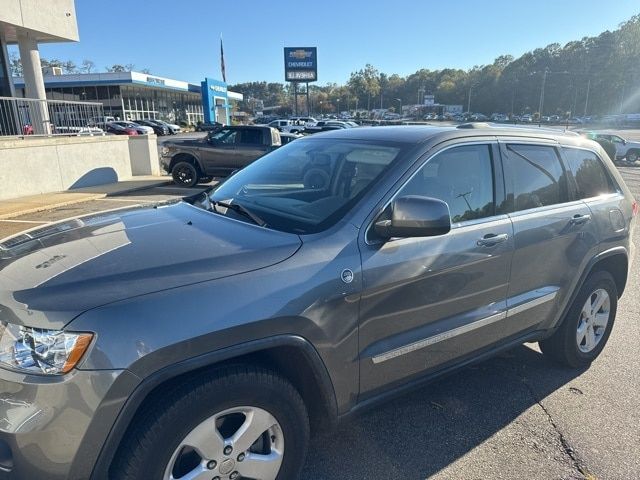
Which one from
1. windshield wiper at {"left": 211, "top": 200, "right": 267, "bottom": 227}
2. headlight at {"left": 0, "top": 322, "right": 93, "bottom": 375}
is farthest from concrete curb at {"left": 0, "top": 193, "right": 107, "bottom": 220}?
headlight at {"left": 0, "top": 322, "right": 93, "bottom": 375}

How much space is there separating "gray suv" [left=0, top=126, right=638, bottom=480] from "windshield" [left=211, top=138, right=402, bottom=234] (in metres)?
0.02

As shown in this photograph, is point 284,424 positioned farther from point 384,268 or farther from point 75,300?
point 75,300

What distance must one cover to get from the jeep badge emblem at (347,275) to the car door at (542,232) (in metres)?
1.28

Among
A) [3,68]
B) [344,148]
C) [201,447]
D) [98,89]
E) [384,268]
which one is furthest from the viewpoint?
[98,89]

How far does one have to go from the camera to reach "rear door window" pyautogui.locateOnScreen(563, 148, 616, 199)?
346cm

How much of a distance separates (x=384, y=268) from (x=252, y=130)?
38.3ft

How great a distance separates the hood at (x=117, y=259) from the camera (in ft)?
5.73

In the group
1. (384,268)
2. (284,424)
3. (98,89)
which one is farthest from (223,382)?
(98,89)

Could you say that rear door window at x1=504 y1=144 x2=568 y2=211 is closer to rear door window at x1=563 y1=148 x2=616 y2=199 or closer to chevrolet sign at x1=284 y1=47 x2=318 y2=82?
rear door window at x1=563 y1=148 x2=616 y2=199

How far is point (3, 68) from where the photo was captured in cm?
1538

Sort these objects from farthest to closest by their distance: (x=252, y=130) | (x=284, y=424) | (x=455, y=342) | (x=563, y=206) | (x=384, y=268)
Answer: (x=252, y=130), (x=563, y=206), (x=455, y=342), (x=384, y=268), (x=284, y=424)

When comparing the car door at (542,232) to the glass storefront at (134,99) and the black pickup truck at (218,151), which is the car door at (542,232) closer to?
the black pickup truck at (218,151)

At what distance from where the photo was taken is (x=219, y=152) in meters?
13.2

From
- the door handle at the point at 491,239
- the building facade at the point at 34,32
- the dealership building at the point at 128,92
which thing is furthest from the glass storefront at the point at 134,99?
the door handle at the point at 491,239
